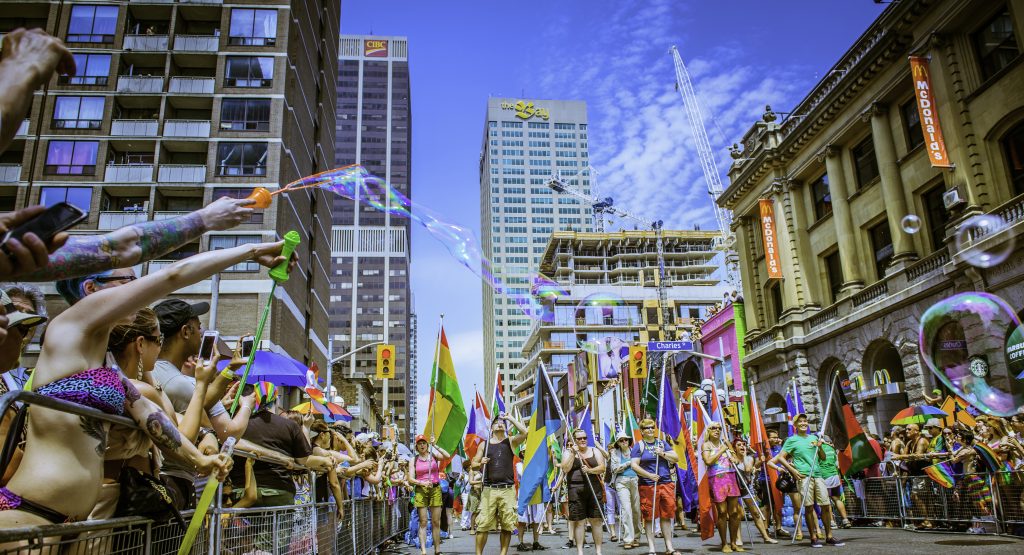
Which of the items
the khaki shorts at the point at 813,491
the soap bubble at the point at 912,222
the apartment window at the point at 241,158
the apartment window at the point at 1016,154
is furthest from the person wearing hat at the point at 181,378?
the apartment window at the point at 241,158

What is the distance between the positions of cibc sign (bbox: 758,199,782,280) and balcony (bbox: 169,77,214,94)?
95.9ft

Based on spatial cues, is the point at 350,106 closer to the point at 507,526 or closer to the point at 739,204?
the point at 739,204

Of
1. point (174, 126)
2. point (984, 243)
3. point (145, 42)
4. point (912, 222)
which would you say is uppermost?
Answer: point (145, 42)

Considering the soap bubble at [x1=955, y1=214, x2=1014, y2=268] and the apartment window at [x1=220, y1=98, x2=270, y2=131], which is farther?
the apartment window at [x1=220, y1=98, x2=270, y2=131]

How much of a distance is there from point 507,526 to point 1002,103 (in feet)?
56.4

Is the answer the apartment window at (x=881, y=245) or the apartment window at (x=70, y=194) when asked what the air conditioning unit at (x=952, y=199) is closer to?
the apartment window at (x=881, y=245)

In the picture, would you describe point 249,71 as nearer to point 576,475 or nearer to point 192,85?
point 192,85

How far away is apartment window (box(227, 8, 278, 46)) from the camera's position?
40438 millimetres

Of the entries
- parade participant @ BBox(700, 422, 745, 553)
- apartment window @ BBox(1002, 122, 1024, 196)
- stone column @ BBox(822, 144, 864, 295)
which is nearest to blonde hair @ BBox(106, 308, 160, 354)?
parade participant @ BBox(700, 422, 745, 553)

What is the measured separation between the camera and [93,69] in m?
39.2

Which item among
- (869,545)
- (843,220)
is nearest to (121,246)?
(869,545)

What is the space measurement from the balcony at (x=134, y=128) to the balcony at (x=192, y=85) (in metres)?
2.43

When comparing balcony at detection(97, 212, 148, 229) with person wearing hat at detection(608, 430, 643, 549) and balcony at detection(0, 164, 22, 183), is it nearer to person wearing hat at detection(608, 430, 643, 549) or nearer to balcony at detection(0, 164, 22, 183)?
balcony at detection(0, 164, 22, 183)

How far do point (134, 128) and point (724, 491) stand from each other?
36971 millimetres
